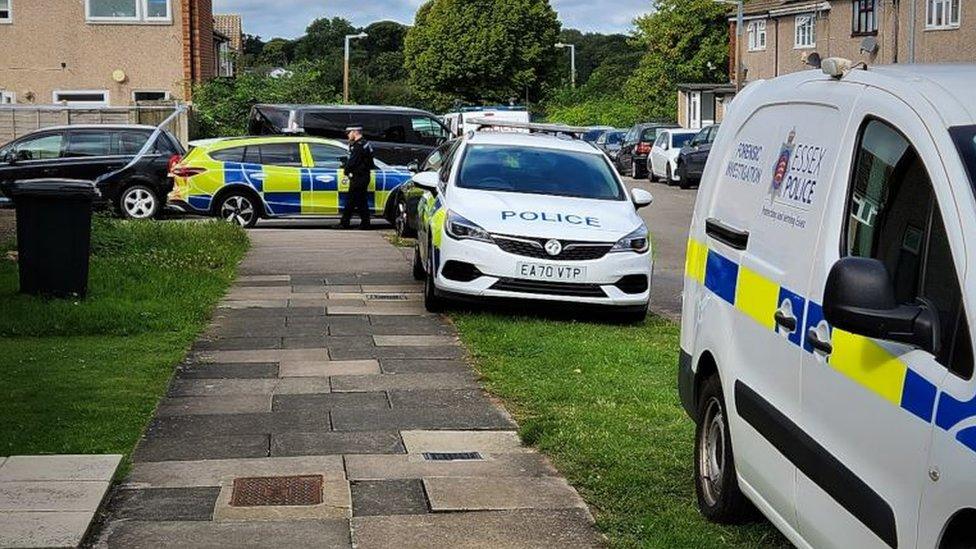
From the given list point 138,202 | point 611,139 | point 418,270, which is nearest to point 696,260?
point 418,270

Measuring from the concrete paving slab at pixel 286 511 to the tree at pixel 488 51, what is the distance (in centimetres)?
8447

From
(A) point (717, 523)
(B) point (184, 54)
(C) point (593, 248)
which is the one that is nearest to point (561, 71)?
(B) point (184, 54)

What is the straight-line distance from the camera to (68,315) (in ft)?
37.2

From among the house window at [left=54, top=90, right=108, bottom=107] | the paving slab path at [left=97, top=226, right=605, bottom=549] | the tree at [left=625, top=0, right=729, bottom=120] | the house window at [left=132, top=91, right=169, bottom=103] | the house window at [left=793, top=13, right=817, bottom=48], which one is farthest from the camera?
the tree at [left=625, top=0, right=729, bottom=120]

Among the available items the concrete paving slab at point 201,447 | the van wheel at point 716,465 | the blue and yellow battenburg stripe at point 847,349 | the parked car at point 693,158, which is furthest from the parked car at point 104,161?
the blue and yellow battenburg stripe at point 847,349

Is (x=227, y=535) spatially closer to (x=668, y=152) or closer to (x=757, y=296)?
(x=757, y=296)

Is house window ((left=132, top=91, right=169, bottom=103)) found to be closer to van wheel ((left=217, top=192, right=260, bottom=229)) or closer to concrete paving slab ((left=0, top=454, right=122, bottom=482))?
van wheel ((left=217, top=192, right=260, bottom=229))

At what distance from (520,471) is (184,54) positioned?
3114 centimetres

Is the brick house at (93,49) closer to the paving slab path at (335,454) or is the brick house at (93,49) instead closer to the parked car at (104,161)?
the parked car at (104,161)

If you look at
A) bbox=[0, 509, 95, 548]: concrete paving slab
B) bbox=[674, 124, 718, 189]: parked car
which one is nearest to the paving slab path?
bbox=[0, 509, 95, 548]: concrete paving slab

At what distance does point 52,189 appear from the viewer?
12.0 m

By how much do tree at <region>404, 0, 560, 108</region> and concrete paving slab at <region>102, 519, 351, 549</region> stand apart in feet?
278

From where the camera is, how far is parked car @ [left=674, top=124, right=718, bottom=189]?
39281 mm

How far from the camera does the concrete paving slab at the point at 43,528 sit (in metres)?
5.53
